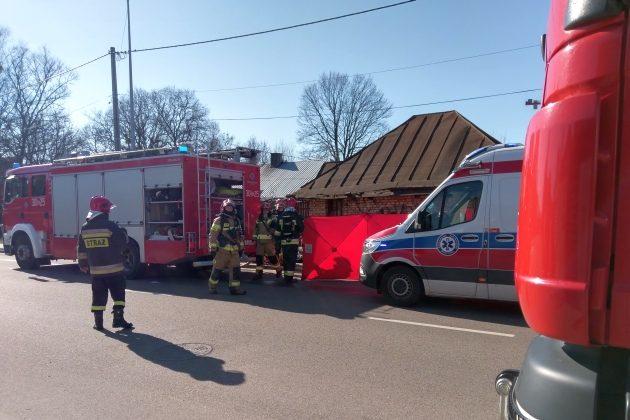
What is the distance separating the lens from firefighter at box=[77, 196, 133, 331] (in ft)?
22.7

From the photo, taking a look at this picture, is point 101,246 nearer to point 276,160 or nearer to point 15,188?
point 15,188

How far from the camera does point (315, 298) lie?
9.10 metres

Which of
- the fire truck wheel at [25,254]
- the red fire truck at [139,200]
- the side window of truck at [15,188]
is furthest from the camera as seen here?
the side window of truck at [15,188]

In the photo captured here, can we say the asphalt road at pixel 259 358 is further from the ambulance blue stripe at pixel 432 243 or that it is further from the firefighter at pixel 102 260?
the ambulance blue stripe at pixel 432 243

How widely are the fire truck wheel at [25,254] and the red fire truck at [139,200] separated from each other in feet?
0.08

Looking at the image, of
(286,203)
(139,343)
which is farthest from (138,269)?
(139,343)

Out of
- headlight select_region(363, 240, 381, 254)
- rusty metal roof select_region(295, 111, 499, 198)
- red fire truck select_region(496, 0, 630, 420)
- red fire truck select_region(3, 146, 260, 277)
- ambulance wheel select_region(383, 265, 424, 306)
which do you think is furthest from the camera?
rusty metal roof select_region(295, 111, 499, 198)

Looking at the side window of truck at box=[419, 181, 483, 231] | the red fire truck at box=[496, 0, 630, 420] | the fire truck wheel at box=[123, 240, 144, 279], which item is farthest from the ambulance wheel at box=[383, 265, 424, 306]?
the red fire truck at box=[496, 0, 630, 420]

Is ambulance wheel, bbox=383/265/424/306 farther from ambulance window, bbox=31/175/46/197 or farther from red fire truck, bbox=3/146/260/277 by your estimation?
ambulance window, bbox=31/175/46/197

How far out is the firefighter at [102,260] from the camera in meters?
6.92

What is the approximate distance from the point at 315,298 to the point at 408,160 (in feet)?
29.8

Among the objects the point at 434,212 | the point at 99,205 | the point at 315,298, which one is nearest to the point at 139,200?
the point at 99,205

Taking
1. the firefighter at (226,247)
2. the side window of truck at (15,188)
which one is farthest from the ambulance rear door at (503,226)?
the side window of truck at (15,188)

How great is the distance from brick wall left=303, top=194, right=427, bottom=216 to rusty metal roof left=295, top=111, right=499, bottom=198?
1.25 feet
